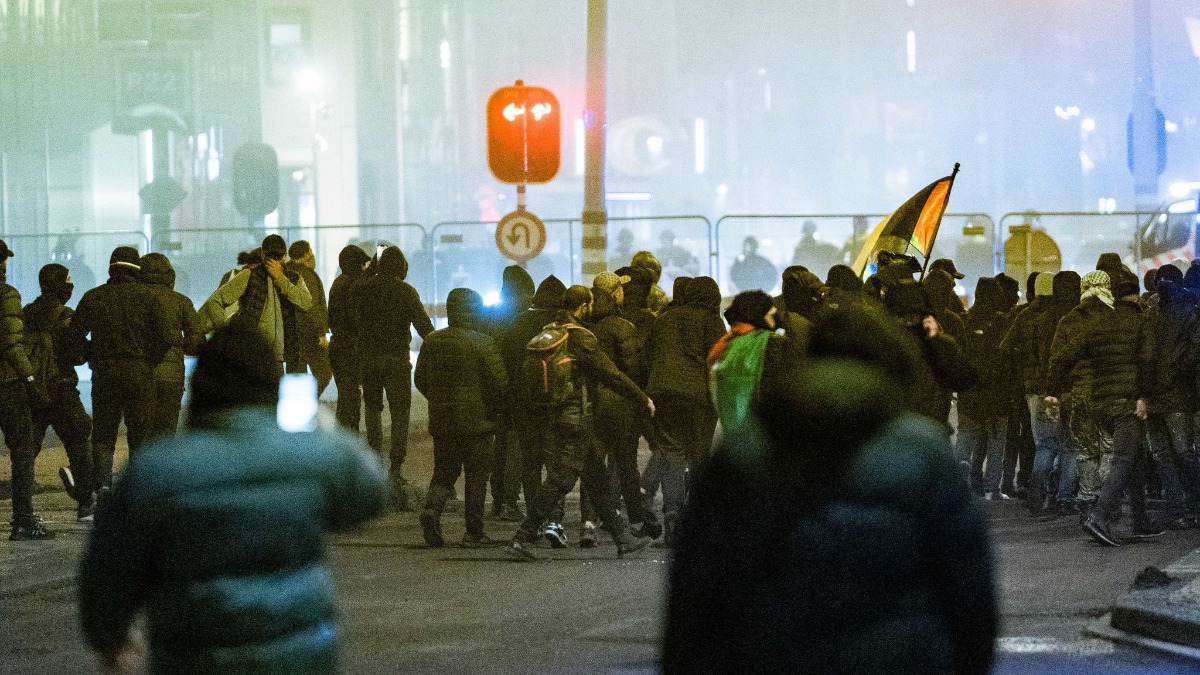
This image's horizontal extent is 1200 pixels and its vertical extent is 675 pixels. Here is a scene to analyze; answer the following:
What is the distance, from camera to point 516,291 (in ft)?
34.6

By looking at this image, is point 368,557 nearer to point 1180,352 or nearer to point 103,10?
point 1180,352

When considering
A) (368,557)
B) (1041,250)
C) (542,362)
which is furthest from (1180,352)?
(1041,250)

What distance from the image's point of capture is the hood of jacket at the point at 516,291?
1049 cm

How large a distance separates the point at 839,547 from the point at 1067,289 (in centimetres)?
838

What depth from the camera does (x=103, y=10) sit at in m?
26.9

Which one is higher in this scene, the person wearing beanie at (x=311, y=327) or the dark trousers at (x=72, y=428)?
the person wearing beanie at (x=311, y=327)

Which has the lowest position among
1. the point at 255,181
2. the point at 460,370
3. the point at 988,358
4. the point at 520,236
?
the point at 988,358

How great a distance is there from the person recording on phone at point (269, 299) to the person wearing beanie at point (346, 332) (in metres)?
0.80

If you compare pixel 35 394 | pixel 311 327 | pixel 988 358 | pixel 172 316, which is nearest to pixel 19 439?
pixel 35 394

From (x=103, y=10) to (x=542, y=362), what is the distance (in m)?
20.2

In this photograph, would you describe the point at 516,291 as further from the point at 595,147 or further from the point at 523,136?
the point at 595,147

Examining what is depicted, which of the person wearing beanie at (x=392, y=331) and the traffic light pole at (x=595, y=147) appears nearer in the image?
the person wearing beanie at (x=392, y=331)

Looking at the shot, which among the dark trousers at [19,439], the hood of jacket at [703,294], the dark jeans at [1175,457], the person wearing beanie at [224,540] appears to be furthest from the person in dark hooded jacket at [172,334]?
the person wearing beanie at [224,540]

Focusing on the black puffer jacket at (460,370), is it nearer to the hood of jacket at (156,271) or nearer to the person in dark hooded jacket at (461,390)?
the person in dark hooded jacket at (461,390)
